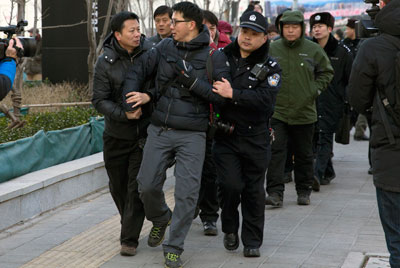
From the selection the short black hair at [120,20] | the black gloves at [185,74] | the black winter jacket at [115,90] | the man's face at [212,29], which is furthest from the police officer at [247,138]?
the man's face at [212,29]

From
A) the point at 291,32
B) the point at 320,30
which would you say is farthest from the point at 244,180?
the point at 320,30

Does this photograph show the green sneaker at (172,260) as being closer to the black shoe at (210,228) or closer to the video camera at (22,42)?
the black shoe at (210,228)

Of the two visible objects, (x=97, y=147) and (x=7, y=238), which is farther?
(x=97, y=147)

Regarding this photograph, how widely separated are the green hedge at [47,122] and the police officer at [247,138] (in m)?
3.52

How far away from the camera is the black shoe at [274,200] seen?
26.4 ft

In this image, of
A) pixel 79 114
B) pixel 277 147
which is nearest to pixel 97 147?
pixel 79 114

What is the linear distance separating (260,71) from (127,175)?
1435 mm

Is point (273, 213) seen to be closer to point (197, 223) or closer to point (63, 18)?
point (197, 223)

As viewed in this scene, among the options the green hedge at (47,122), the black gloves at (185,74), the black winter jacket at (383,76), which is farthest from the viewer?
the green hedge at (47,122)

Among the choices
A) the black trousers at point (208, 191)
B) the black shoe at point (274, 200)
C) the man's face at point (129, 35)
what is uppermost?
the man's face at point (129, 35)

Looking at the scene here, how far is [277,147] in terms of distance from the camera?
8.13 m

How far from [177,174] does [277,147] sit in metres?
2.48

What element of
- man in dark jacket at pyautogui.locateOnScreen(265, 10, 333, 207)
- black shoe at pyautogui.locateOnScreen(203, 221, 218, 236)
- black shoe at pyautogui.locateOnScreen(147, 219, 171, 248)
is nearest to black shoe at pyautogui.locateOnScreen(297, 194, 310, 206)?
man in dark jacket at pyautogui.locateOnScreen(265, 10, 333, 207)

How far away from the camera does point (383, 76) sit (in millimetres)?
4676
